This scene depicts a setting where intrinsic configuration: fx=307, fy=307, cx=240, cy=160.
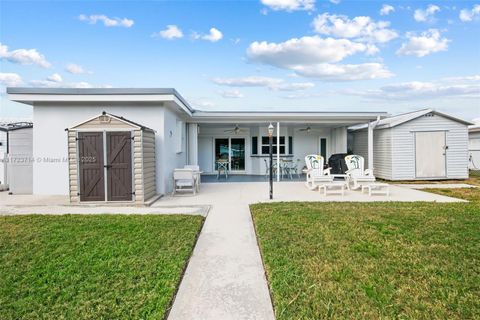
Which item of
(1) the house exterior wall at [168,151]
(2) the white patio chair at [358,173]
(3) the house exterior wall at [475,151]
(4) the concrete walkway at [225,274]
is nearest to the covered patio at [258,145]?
(1) the house exterior wall at [168,151]

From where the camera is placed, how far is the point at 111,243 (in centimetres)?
443

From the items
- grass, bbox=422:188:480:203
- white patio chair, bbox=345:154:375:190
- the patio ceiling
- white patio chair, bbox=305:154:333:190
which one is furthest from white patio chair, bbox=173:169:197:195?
grass, bbox=422:188:480:203

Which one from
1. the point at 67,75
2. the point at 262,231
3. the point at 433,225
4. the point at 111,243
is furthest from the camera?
the point at 67,75

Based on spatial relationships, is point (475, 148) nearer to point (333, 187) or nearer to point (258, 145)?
point (258, 145)

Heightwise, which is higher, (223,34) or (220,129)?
(223,34)

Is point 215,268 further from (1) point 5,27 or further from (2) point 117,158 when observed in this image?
(1) point 5,27

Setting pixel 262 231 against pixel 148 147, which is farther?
pixel 148 147

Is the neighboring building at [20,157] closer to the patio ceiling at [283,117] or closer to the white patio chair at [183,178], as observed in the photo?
the white patio chair at [183,178]

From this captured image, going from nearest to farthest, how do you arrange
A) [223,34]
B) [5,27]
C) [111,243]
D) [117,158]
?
[111,243] < [117,158] < [5,27] < [223,34]

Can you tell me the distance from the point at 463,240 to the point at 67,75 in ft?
53.7

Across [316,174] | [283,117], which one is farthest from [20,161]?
[316,174]

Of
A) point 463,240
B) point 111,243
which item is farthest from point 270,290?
point 463,240

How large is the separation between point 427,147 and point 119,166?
11861 millimetres

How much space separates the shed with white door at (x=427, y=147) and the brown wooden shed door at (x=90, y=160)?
10.5 m
